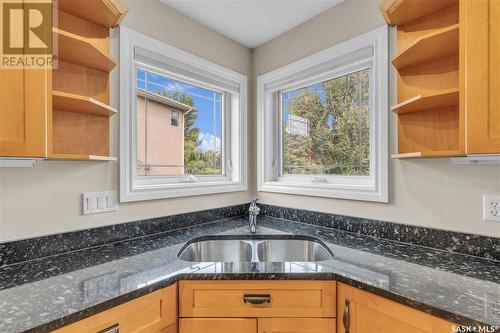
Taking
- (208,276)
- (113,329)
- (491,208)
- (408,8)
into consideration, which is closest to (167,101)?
(208,276)

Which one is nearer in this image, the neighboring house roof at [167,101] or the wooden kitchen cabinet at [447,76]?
the wooden kitchen cabinet at [447,76]

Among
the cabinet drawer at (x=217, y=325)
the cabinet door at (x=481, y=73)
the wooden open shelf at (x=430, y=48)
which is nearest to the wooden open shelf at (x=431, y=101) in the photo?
the cabinet door at (x=481, y=73)

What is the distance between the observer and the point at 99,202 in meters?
1.31

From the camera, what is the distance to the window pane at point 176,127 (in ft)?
5.31

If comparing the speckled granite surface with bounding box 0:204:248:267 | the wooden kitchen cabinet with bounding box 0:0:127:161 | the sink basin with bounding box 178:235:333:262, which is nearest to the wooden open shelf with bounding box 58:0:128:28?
the wooden kitchen cabinet with bounding box 0:0:127:161

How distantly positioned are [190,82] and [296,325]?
5.42ft

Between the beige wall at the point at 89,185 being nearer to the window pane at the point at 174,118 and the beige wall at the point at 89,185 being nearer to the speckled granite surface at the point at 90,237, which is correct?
the speckled granite surface at the point at 90,237

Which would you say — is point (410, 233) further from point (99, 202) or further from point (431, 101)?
point (99, 202)

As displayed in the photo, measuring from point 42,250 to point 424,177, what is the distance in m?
1.88

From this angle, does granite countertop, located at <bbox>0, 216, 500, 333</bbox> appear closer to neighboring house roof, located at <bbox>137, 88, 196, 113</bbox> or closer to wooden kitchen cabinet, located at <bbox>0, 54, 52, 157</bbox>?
wooden kitchen cabinet, located at <bbox>0, 54, 52, 157</bbox>

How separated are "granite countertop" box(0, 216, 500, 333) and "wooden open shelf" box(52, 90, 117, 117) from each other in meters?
0.70

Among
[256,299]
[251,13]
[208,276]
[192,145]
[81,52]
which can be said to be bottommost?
[256,299]

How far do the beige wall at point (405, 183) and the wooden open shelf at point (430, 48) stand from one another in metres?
0.14

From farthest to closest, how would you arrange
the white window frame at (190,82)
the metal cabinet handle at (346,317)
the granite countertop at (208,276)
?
the white window frame at (190,82) < the metal cabinet handle at (346,317) < the granite countertop at (208,276)
